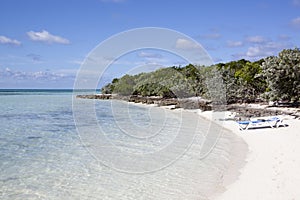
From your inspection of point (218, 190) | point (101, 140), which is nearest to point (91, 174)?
point (218, 190)

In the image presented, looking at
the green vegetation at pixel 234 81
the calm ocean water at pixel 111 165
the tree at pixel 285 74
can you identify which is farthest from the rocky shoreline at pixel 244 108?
the calm ocean water at pixel 111 165

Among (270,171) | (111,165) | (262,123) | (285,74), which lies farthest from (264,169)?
(285,74)

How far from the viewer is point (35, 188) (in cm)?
960

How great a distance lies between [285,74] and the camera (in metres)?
30.1

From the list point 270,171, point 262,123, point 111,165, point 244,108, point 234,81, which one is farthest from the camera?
point 234,81

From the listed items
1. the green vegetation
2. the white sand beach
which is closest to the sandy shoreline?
the white sand beach

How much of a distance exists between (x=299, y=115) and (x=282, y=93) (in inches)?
270

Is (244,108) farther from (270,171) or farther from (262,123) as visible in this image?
(270,171)

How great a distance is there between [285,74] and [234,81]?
456 inches

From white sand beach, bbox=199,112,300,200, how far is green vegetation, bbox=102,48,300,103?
578 inches

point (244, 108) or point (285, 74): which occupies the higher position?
point (285, 74)

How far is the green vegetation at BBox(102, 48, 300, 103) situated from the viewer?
1198 inches

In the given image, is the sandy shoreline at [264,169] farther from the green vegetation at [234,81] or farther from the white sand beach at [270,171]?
the green vegetation at [234,81]

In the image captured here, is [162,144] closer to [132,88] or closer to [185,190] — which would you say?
[185,190]
